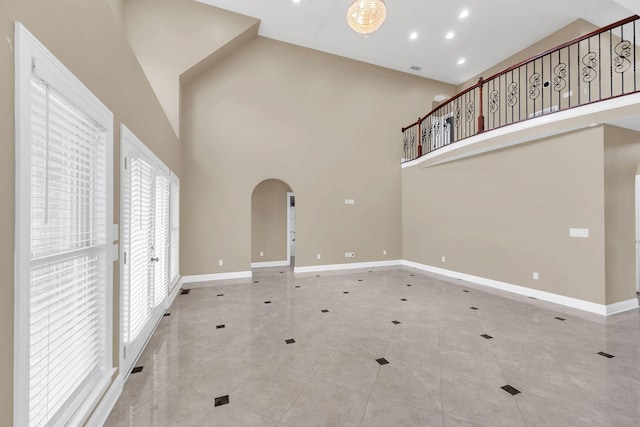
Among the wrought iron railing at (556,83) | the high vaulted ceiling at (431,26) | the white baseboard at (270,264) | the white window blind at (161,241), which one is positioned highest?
the high vaulted ceiling at (431,26)

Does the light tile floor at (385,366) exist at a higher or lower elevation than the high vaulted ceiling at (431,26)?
lower

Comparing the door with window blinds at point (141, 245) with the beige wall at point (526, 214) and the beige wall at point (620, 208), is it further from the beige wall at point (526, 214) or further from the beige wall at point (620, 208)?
the beige wall at point (620, 208)

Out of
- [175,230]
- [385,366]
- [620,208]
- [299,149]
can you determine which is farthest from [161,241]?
[620,208]

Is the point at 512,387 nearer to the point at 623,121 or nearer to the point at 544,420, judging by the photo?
the point at 544,420

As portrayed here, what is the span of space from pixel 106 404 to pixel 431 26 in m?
8.25

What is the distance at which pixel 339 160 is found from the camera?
7305 mm

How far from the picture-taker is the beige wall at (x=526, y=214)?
4.12m

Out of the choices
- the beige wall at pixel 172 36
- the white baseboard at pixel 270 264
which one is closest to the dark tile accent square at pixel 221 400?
the beige wall at pixel 172 36

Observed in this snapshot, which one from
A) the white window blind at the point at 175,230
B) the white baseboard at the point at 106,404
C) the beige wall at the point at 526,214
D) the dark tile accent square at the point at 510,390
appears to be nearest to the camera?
the white baseboard at the point at 106,404

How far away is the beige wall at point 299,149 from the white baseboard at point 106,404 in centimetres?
392

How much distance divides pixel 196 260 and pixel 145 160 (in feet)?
11.2

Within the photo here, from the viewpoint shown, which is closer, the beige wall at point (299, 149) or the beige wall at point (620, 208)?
the beige wall at point (620, 208)

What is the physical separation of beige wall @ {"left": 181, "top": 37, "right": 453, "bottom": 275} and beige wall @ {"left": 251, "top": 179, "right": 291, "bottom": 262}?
1352 millimetres

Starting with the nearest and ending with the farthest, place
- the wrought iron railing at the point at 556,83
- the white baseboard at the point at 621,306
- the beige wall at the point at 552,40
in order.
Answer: the white baseboard at the point at 621,306, the wrought iron railing at the point at 556,83, the beige wall at the point at 552,40
